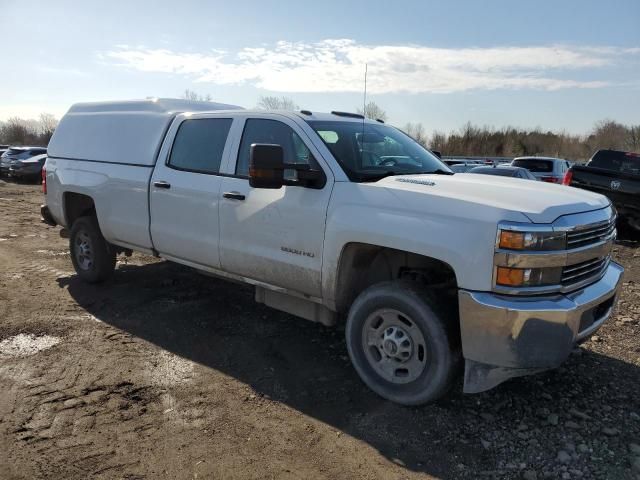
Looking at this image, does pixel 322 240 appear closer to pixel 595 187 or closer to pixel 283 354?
pixel 283 354

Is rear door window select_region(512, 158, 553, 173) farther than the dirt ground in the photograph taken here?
Yes

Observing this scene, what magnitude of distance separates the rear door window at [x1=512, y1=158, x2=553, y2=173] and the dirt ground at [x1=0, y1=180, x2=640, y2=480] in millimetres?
12369

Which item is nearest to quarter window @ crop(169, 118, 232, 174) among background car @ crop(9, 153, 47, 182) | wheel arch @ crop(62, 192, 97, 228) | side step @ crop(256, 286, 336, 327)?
side step @ crop(256, 286, 336, 327)

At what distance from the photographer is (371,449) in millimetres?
3041

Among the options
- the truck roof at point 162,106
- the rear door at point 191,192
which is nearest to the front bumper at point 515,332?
the rear door at point 191,192

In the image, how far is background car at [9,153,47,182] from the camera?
74.7 ft

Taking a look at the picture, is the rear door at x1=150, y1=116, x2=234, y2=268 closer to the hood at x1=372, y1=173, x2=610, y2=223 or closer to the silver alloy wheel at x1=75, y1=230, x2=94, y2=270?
the silver alloy wheel at x1=75, y1=230, x2=94, y2=270

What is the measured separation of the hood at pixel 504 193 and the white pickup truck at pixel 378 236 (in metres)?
0.01

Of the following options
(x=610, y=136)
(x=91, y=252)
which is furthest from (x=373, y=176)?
(x=610, y=136)

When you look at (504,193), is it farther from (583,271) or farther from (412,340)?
(412,340)

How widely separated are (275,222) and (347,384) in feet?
4.42

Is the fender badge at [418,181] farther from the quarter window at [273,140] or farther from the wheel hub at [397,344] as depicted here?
the wheel hub at [397,344]

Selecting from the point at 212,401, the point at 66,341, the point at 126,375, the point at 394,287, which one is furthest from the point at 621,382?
the point at 66,341

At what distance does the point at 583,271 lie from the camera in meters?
3.25
